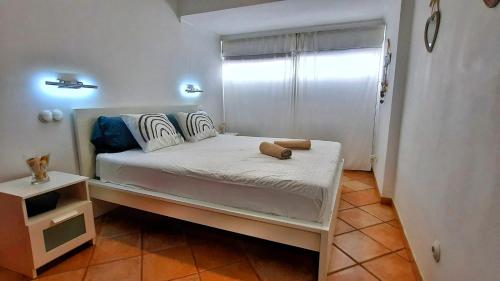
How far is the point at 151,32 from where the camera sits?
285 centimetres

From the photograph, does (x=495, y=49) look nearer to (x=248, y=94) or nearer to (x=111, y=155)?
(x=111, y=155)

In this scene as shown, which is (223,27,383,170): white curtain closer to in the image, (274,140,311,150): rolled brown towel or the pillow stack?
(274,140,311,150): rolled brown towel

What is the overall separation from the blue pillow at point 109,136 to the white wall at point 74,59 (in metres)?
0.18

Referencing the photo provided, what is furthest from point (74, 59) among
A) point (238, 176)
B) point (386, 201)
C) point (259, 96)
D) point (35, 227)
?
point (386, 201)

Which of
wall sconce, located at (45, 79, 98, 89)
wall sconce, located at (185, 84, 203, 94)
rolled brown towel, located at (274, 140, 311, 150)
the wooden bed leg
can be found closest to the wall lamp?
wall sconce, located at (45, 79, 98, 89)

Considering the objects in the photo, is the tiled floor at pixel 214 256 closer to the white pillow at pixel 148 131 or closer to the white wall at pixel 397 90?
the white wall at pixel 397 90

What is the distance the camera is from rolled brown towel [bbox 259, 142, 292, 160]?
2.01m

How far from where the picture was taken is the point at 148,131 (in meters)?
2.34

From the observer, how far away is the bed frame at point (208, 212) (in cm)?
146

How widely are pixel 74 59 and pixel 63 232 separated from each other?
140cm

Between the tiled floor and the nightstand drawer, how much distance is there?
0.13 m

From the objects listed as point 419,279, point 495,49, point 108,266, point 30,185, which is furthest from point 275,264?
point 30,185

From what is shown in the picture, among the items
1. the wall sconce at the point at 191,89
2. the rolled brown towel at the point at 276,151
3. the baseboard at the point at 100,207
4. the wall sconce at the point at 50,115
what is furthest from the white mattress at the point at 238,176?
the wall sconce at the point at 191,89

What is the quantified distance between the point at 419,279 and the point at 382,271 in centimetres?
20
